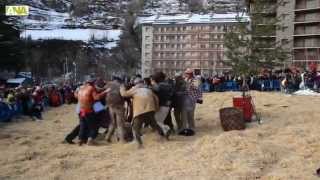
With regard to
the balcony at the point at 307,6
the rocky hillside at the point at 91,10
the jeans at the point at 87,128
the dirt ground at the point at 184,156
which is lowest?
the dirt ground at the point at 184,156

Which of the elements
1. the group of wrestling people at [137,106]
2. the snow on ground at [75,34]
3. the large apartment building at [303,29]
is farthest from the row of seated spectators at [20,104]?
the snow on ground at [75,34]

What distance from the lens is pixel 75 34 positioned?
150500 mm

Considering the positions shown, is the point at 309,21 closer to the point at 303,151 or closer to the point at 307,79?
the point at 307,79

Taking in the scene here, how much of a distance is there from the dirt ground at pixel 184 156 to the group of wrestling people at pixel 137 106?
16.0 inches

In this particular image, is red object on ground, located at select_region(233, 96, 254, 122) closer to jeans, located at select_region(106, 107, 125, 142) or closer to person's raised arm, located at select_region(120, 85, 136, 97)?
jeans, located at select_region(106, 107, 125, 142)

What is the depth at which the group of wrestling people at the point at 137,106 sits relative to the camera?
14945 mm

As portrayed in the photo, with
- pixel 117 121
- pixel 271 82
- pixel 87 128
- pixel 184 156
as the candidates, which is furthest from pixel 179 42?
pixel 184 156

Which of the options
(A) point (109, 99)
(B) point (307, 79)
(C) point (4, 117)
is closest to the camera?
(A) point (109, 99)

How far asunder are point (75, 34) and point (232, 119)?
136082 mm

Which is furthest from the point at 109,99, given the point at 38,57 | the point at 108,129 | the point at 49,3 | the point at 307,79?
the point at 49,3

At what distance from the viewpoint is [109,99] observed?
15.9 meters

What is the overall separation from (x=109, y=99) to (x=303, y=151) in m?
5.07

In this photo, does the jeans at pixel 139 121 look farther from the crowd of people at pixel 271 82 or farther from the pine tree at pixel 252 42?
the crowd of people at pixel 271 82

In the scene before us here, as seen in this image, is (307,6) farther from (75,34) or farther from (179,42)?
(75,34)
